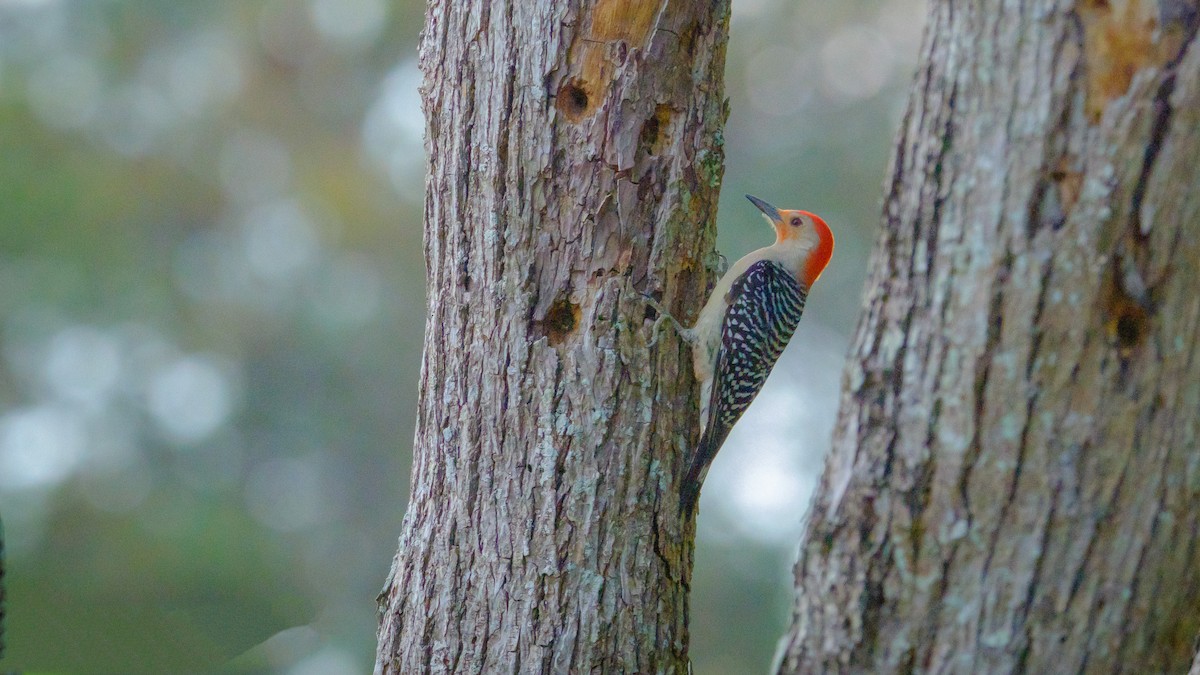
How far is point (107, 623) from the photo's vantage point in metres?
3.29

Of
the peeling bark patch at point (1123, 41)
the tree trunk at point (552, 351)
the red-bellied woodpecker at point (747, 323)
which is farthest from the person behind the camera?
the red-bellied woodpecker at point (747, 323)

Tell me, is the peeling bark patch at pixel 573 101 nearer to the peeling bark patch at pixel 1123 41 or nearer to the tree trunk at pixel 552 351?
the tree trunk at pixel 552 351

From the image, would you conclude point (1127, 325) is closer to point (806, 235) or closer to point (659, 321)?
point (659, 321)

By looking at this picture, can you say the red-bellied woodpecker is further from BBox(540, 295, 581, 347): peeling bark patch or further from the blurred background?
the blurred background

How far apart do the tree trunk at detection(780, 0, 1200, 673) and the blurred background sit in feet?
29.1

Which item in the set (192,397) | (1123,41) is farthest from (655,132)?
(192,397)

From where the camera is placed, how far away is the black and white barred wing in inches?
140

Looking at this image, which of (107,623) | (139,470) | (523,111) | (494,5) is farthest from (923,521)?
(139,470)

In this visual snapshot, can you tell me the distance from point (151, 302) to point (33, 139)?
2.11 metres

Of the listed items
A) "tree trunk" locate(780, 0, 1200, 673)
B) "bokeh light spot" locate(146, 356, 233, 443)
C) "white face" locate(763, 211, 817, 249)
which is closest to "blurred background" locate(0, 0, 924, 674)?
"bokeh light spot" locate(146, 356, 233, 443)

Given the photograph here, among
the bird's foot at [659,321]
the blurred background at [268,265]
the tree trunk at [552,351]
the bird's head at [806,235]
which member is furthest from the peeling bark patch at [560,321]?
the blurred background at [268,265]

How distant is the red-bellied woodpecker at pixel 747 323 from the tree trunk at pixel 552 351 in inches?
6.7

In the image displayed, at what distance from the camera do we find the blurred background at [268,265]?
1162 centimetres

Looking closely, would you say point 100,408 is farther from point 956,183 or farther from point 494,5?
point 956,183
